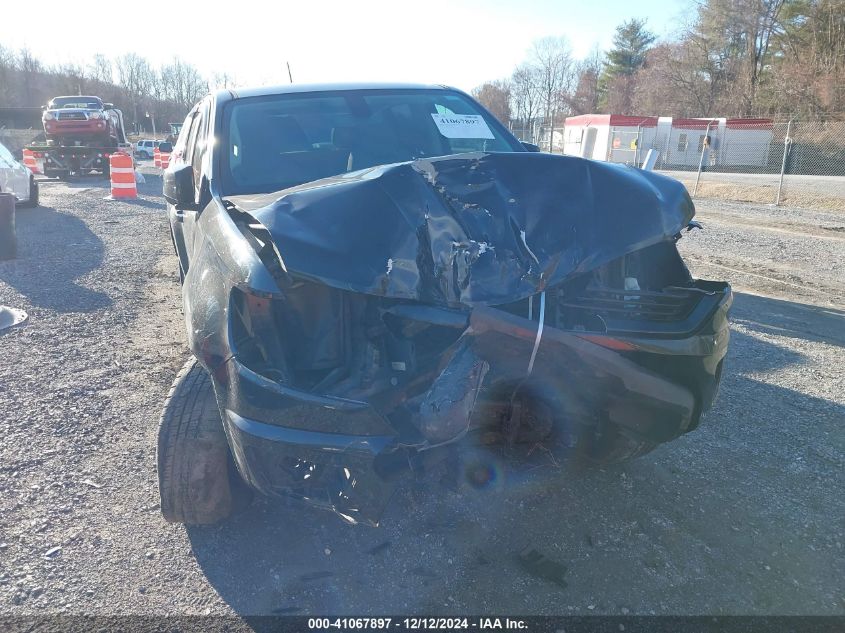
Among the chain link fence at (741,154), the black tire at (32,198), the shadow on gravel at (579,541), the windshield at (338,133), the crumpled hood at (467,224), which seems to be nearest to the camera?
the crumpled hood at (467,224)

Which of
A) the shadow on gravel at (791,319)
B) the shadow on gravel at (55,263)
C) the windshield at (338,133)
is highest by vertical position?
the windshield at (338,133)

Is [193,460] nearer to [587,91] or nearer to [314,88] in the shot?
[314,88]

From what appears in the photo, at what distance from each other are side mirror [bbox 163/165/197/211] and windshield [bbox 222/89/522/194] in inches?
8.4

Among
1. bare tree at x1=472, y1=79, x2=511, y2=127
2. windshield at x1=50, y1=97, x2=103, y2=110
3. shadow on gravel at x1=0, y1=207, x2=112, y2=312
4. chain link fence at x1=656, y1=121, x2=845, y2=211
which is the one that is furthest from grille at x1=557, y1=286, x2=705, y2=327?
bare tree at x1=472, y1=79, x2=511, y2=127

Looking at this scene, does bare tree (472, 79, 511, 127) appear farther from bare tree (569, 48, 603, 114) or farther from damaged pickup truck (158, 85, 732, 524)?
damaged pickup truck (158, 85, 732, 524)

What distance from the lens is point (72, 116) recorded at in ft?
67.2

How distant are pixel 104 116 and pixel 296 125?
21.0 metres

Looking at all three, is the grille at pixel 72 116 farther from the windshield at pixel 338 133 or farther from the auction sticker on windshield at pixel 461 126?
the auction sticker on windshield at pixel 461 126

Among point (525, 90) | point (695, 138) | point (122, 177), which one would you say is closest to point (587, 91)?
point (525, 90)

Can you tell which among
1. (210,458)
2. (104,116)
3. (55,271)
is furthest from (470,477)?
(104,116)

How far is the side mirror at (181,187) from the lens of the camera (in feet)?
11.2

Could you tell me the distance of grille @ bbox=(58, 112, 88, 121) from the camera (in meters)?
20.4

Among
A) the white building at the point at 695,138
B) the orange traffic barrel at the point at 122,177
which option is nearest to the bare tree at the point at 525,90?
the white building at the point at 695,138

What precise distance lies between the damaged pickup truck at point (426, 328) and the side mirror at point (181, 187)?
1.92ft
